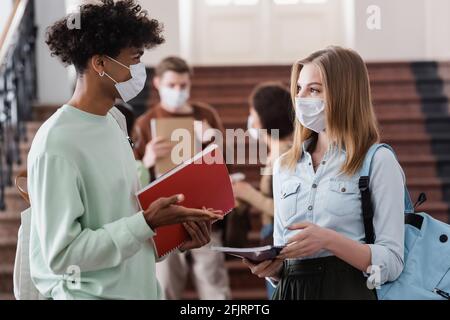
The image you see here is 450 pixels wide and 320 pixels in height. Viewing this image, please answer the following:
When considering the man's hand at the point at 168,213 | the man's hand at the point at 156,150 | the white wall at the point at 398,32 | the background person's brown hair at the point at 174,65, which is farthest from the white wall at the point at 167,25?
the man's hand at the point at 168,213

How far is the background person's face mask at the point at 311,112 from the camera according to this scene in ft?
8.75

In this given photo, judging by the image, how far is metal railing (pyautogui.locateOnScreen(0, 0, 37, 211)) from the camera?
6840 mm

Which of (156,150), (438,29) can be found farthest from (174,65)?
(438,29)

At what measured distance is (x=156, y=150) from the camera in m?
4.87

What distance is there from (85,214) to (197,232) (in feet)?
1.21

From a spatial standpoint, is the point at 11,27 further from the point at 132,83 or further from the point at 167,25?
the point at 132,83

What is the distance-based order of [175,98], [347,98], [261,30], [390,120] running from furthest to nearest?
[261,30]
[390,120]
[175,98]
[347,98]

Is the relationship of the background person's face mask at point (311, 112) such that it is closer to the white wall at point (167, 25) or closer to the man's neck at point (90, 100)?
the man's neck at point (90, 100)

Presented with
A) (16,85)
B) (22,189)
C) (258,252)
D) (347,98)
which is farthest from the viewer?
(16,85)

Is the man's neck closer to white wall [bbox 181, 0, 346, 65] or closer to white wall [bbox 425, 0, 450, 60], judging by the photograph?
white wall [bbox 425, 0, 450, 60]

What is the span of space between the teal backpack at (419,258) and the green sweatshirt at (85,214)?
62 centimetres

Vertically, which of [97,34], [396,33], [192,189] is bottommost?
[192,189]

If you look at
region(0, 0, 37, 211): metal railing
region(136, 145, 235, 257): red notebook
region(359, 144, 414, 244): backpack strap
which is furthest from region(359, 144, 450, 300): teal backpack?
region(0, 0, 37, 211): metal railing
